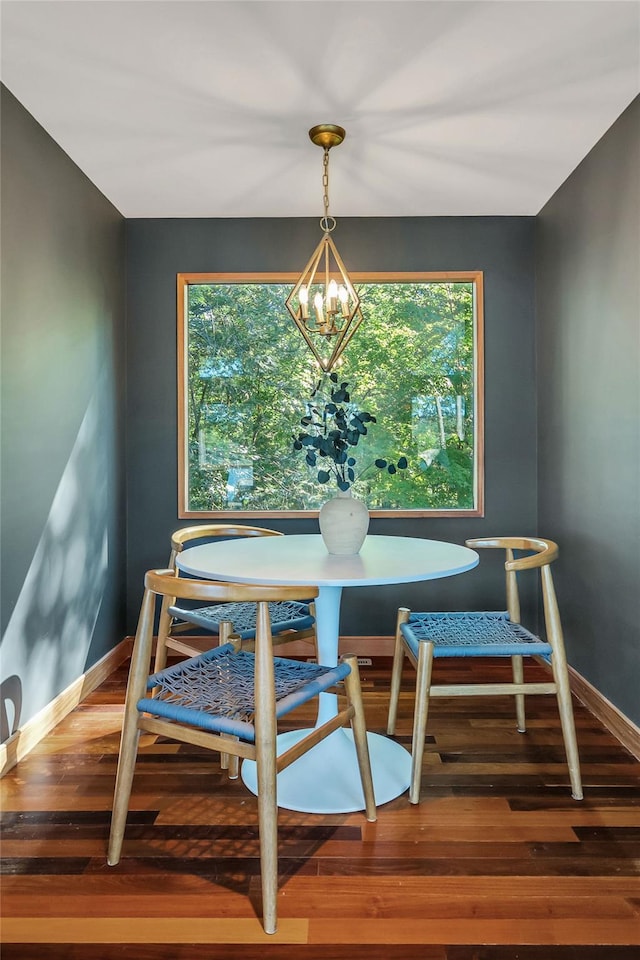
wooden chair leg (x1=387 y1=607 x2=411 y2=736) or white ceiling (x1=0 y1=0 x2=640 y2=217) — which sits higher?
white ceiling (x1=0 y1=0 x2=640 y2=217)

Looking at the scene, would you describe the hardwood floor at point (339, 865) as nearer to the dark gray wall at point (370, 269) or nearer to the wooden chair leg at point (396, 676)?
the wooden chair leg at point (396, 676)

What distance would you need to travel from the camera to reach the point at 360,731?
70.2 inches

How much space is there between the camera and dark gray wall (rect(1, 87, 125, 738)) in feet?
7.34

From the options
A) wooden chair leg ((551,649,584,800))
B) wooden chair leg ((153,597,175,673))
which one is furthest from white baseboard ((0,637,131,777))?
wooden chair leg ((551,649,584,800))

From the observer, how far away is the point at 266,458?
3.50 metres

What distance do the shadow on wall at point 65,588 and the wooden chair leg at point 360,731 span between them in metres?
1.23

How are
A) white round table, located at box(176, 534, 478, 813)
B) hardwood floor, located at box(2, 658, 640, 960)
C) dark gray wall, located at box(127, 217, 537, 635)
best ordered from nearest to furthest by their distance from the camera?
hardwood floor, located at box(2, 658, 640, 960) < white round table, located at box(176, 534, 478, 813) < dark gray wall, located at box(127, 217, 537, 635)

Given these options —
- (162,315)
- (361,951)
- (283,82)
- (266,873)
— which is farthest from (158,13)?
(361,951)

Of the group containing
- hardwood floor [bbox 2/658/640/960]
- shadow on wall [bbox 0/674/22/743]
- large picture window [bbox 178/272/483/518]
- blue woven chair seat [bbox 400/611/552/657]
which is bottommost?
hardwood floor [bbox 2/658/640/960]

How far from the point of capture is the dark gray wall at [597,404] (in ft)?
7.70

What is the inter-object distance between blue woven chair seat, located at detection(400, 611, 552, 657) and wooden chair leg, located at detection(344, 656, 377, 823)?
11.7 inches

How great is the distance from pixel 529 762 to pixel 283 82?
249 cm

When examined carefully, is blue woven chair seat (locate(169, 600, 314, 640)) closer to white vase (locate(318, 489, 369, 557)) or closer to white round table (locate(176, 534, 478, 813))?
white round table (locate(176, 534, 478, 813))

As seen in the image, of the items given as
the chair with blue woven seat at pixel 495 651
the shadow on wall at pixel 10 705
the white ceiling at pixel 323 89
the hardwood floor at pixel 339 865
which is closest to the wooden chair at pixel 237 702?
the hardwood floor at pixel 339 865
